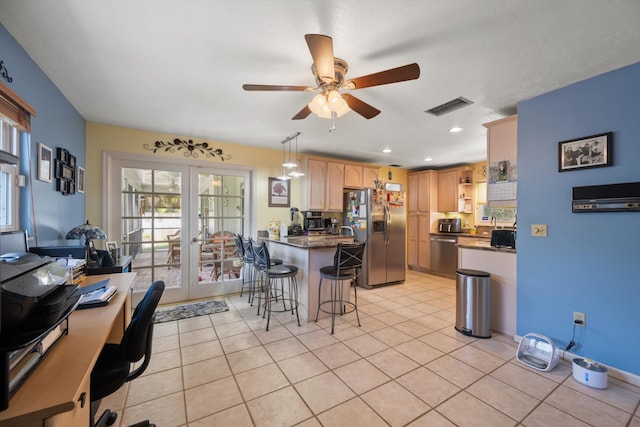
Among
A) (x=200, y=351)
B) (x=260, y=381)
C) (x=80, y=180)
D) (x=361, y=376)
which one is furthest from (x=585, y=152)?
(x=80, y=180)

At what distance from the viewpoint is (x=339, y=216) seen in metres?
5.29

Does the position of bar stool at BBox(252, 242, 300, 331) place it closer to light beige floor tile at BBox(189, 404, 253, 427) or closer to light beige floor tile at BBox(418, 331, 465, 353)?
light beige floor tile at BBox(189, 404, 253, 427)

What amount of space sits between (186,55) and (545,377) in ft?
12.2

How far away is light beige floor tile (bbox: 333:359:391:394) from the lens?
1956 millimetres

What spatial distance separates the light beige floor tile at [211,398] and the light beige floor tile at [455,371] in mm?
1582

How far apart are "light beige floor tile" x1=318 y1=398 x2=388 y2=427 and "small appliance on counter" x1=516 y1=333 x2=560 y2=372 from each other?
5.15 feet

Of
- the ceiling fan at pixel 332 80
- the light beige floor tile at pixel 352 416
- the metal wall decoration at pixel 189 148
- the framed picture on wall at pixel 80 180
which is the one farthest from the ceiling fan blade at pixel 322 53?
the framed picture on wall at pixel 80 180

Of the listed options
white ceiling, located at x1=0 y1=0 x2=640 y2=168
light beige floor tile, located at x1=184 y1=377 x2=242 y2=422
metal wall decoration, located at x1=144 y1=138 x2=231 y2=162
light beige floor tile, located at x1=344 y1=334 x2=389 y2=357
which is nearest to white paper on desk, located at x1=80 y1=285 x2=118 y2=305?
light beige floor tile, located at x1=184 y1=377 x2=242 y2=422

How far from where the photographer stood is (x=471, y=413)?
1.70 metres

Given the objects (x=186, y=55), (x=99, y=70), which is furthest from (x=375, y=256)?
(x=99, y=70)

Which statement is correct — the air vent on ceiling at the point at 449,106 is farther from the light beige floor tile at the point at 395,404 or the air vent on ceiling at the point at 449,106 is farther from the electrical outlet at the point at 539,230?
the light beige floor tile at the point at 395,404

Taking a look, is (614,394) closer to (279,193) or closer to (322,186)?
(322,186)

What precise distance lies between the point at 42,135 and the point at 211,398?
2.44 m

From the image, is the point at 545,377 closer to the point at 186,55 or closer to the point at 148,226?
the point at 186,55
